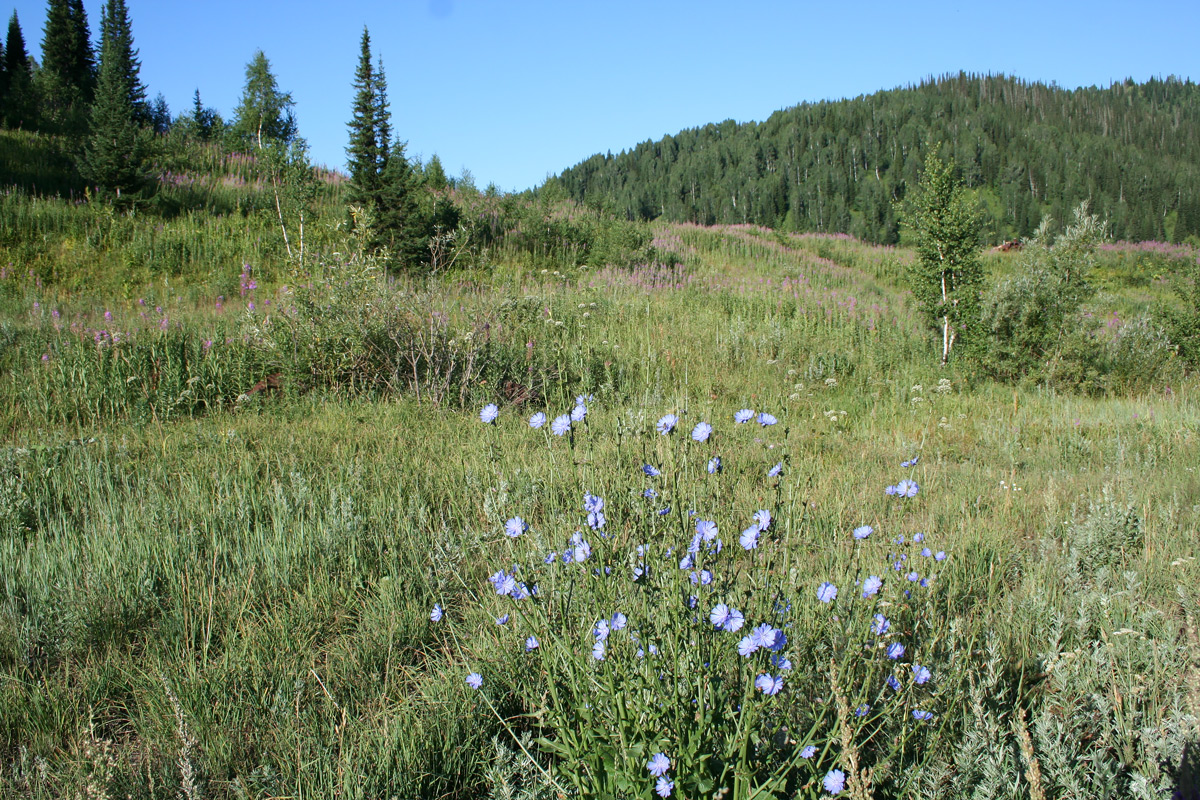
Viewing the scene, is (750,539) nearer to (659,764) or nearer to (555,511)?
(659,764)

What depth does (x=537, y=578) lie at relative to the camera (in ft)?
6.89

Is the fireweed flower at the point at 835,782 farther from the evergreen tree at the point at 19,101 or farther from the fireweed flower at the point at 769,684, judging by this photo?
the evergreen tree at the point at 19,101

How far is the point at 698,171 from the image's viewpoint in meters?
102

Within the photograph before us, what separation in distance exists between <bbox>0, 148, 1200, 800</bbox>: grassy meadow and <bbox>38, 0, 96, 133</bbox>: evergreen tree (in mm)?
14835

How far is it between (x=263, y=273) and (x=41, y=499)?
7.35 metres

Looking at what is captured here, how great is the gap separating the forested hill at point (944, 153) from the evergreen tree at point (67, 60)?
5739 centimetres

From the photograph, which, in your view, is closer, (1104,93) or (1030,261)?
(1030,261)

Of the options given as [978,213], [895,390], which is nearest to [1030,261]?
[978,213]

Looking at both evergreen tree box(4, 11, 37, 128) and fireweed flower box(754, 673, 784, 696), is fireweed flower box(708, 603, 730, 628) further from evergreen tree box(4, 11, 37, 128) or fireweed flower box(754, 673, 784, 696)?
evergreen tree box(4, 11, 37, 128)

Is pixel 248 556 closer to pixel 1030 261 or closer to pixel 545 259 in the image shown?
pixel 545 259

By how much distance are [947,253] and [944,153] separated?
309 feet

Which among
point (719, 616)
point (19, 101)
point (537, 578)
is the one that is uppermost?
point (19, 101)

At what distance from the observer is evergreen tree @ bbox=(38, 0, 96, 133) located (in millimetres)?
16469

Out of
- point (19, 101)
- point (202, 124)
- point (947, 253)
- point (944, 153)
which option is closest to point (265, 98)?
point (202, 124)
